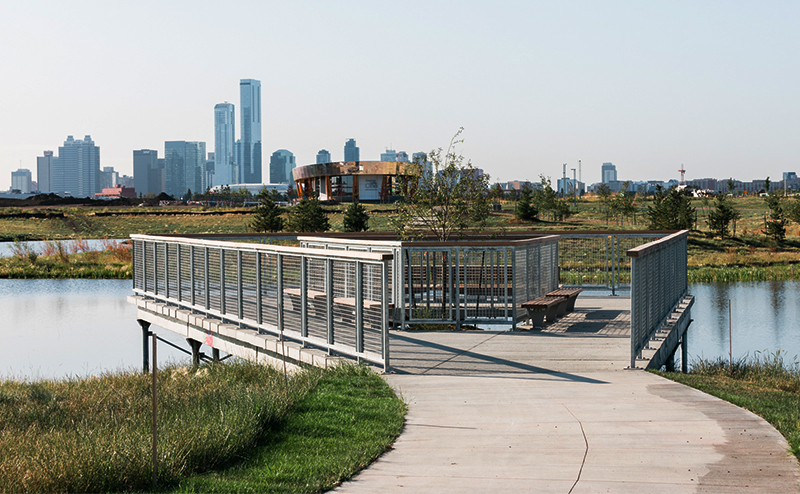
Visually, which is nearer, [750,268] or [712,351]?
[712,351]

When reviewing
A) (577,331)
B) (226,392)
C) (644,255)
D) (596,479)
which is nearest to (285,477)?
(596,479)

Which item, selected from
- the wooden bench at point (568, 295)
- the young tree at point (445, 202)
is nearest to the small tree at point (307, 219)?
the young tree at point (445, 202)

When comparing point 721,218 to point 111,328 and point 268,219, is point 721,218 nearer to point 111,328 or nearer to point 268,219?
point 268,219

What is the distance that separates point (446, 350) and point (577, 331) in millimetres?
2827

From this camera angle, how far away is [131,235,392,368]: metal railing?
9352mm

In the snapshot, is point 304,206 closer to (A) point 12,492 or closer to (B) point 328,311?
(B) point 328,311

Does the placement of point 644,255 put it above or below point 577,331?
above

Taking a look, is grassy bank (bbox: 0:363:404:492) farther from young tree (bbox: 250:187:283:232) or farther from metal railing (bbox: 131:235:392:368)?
young tree (bbox: 250:187:283:232)

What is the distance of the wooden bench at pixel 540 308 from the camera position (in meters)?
12.2

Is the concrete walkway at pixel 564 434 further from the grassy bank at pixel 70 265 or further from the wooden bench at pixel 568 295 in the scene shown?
the grassy bank at pixel 70 265

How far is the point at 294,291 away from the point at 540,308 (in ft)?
13.6

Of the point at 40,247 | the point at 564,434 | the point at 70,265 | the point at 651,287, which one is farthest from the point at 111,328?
the point at 40,247

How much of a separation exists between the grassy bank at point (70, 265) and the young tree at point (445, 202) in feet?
72.2

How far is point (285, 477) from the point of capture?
214 inches
